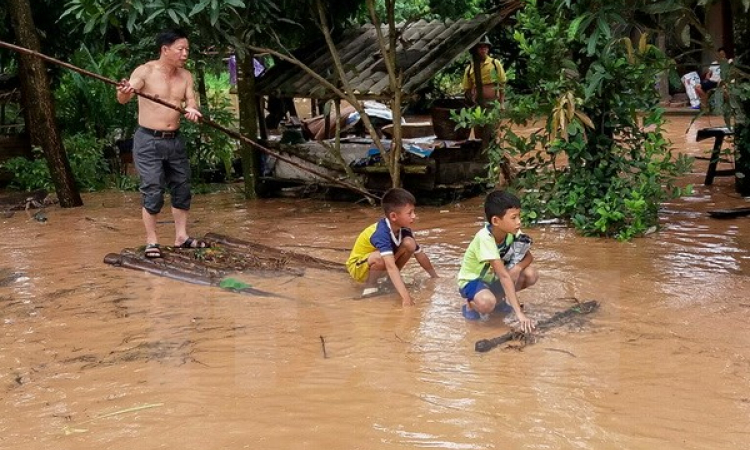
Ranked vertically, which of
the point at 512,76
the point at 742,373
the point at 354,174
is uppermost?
the point at 512,76

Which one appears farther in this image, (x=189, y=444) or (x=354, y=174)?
(x=354, y=174)

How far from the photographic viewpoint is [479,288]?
17.1ft

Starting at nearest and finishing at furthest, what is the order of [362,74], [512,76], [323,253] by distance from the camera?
[323,253] → [362,74] → [512,76]

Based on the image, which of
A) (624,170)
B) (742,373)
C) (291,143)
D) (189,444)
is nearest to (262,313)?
(189,444)

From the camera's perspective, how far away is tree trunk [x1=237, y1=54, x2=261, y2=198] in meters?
10.5

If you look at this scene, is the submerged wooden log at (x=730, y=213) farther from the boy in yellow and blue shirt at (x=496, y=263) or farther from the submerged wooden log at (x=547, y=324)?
the boy in yellow and blue shirt at (x=496, y=263)

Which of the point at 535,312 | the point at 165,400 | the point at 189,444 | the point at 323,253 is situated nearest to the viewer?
the point at 189,444

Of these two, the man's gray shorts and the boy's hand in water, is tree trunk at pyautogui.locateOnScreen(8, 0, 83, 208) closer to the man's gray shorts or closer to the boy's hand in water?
the man's gray shorts

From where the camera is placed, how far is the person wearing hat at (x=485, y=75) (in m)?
9.39

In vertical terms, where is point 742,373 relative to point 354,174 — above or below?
below

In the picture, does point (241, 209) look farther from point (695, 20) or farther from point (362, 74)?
point (695, 20)

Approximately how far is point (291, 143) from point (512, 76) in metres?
2.75

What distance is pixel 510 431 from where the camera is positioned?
12.1ft

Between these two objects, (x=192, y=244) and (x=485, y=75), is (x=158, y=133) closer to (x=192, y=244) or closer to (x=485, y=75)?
(x=192, y=244)
